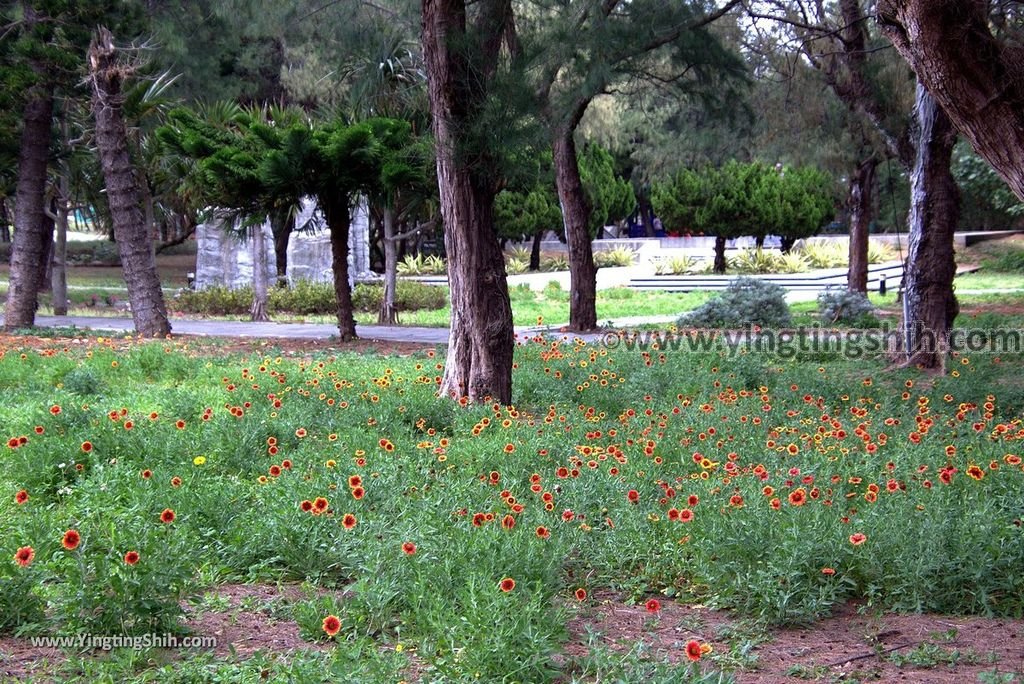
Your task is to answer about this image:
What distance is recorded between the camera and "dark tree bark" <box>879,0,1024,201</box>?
15.5ft

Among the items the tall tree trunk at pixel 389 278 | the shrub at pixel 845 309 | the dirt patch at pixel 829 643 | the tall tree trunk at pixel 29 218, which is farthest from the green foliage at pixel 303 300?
the dirt patch at pixel 829 643

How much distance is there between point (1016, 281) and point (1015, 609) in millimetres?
23911

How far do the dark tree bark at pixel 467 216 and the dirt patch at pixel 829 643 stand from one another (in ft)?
13.6

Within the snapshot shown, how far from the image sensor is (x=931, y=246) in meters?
10.4

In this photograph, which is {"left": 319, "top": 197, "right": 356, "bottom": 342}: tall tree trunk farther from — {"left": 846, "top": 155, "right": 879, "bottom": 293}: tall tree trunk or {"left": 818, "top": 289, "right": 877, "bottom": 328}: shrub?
{"left": 846, "top": 155, "right": 879, "bottom": 293}: tall tree trunk

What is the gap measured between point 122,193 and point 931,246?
406 inches

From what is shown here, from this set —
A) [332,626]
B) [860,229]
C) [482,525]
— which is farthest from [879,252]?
[332,626]

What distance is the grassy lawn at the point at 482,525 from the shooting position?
3.63 metres

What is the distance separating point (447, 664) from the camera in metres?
3.51

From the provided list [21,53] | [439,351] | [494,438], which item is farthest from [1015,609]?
[21,53]

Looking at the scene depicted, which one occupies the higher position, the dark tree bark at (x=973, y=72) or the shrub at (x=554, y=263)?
the dark tree bark at (x=973, y=72)

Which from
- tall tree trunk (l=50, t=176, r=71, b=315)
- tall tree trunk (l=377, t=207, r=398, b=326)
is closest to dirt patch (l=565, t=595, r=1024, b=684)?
tall tree trunk (l=377, t=207, r=398, b=326)

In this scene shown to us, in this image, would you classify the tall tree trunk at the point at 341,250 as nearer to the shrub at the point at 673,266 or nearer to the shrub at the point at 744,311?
the shrub at the point at 744,311

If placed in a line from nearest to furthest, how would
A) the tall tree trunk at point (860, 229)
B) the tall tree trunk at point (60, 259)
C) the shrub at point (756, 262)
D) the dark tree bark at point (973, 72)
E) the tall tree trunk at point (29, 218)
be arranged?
1. the dark tree bark at point (973, 72)
2. the tall tree trunk at point (29, 218)
3. the tall tree trunk at point (860, 229)
4. the tall tree trunk at point (60, 259)
5. the shrub at point (756, 262)
